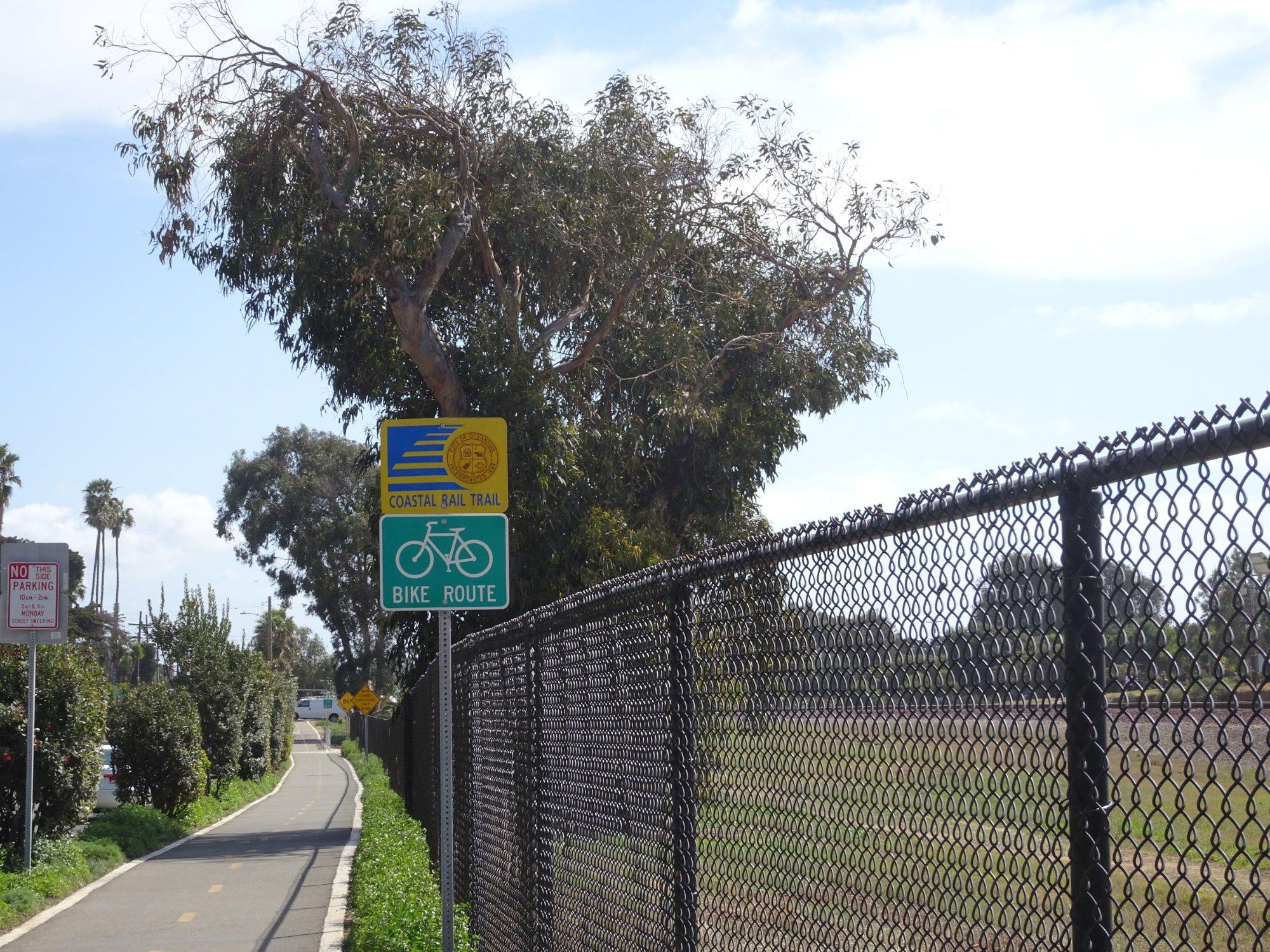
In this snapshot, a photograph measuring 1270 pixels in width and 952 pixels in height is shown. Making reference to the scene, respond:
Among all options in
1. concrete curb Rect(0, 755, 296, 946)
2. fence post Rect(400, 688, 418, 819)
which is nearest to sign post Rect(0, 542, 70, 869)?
concrete curb Rect(0, 755, 296, 946)

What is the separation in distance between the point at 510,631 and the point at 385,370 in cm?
1489

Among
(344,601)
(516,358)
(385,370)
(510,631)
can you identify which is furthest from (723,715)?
(344,601)

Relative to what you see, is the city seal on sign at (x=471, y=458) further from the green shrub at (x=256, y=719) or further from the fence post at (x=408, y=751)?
the green shrub at (x=256, y=719)

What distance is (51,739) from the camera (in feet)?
47.5

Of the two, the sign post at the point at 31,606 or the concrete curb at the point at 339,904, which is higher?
the sign post at the point at 31,606

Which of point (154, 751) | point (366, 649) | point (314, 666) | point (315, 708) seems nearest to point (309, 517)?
point (366, 649)

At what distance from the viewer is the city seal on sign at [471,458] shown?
6641 millimetres

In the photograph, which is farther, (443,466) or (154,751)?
(154,751)

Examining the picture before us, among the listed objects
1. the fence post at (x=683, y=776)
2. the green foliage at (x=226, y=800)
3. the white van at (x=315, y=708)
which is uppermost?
the fence post at (x=683, y=776)

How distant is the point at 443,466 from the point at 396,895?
407cm

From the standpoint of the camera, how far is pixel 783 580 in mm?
3369

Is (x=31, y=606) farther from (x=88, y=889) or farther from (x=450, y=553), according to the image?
(x=450, y=553)

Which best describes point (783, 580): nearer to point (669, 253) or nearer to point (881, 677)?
point (881, 677)

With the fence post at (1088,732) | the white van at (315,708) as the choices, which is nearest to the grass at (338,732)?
the white van at (315,708)
